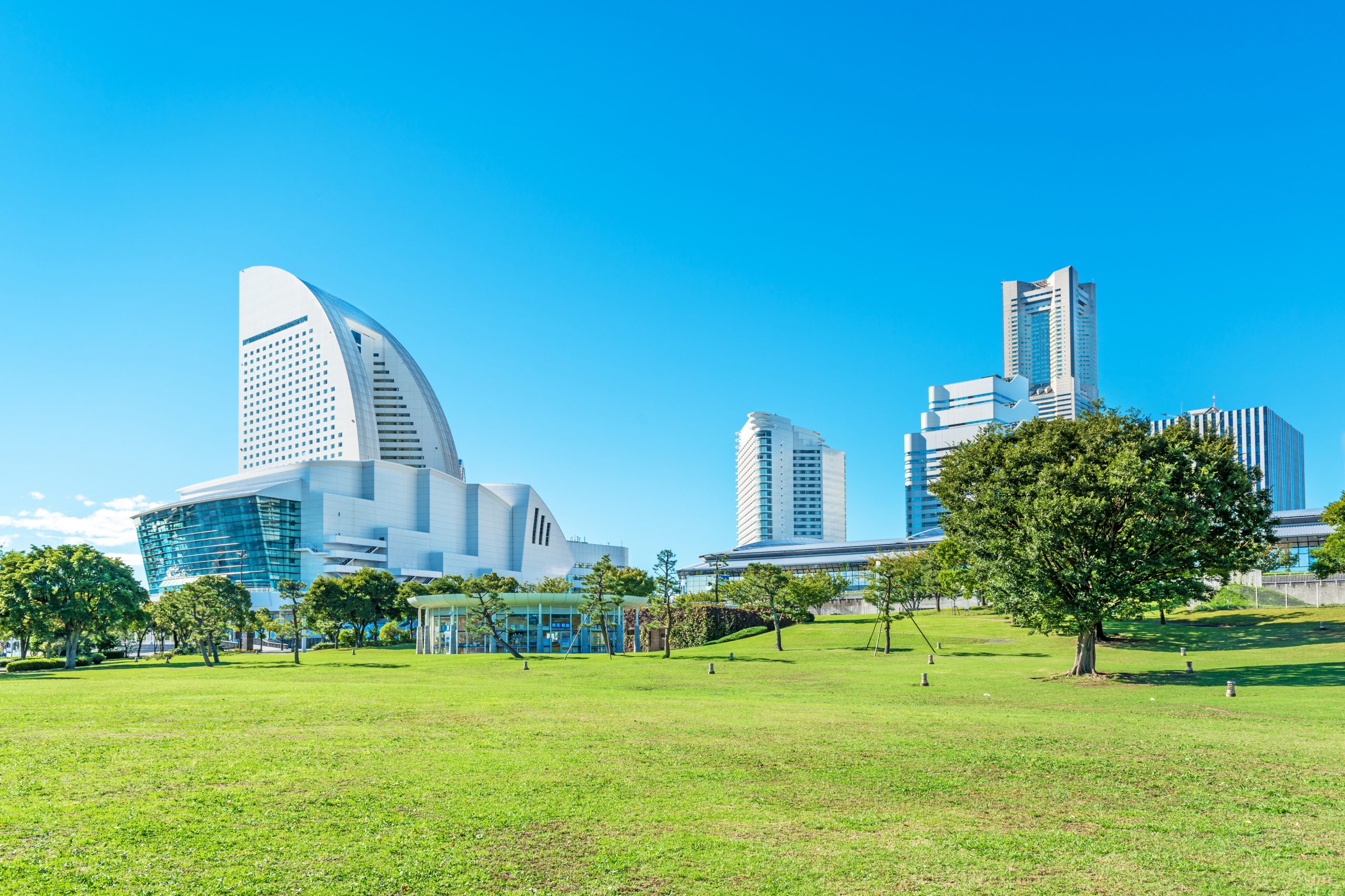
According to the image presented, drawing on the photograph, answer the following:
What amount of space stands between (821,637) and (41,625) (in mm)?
54191

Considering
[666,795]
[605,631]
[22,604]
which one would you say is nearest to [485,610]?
[605,631]

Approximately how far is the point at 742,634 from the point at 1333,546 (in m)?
46.1

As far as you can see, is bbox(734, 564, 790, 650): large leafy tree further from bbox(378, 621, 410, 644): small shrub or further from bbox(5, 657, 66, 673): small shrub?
bbox(378, 621, 410, 644): small shrub

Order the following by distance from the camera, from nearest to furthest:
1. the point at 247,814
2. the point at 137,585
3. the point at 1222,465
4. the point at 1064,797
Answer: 1. the point at 247,814
2. the point at 1064,797
3. the point at 1222,465
4. the point at 137,585

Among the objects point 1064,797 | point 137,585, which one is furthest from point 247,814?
point 137,585

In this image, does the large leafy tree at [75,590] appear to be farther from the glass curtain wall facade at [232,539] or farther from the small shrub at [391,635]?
the glass curtain wall facade at [232,539]

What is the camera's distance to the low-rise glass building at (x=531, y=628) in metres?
78.3

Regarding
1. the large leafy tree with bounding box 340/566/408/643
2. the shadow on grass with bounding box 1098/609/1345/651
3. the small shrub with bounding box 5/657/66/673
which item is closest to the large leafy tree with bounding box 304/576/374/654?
the large leafy tree with bounding box 340/566/408/643

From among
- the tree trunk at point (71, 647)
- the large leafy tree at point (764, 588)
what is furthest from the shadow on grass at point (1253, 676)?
the tree trunk at point (71, 647)

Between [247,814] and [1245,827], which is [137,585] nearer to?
[247,814]

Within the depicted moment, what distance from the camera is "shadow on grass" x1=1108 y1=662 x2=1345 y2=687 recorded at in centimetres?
3650

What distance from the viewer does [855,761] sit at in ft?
56.3

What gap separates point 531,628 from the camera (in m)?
80.2

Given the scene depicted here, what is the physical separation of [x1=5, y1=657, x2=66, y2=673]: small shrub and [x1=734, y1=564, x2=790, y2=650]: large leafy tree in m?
47.0
